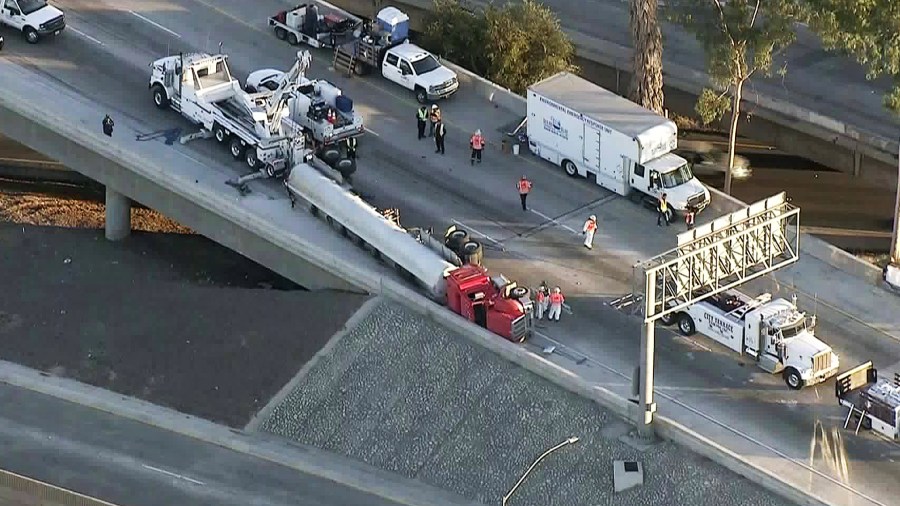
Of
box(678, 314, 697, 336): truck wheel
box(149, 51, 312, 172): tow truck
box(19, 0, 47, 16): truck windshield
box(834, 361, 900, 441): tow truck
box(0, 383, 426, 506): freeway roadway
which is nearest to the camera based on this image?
box(834, 361, 900, 441): tow truck

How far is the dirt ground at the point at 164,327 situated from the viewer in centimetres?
6406

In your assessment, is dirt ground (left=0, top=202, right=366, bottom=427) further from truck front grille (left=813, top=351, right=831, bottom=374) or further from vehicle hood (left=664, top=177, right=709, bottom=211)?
truck front grille (left=813, top=351, right=831, bottom=374)

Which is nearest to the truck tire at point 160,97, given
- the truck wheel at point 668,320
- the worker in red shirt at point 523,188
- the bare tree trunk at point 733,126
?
the worker in red shirt at point 523,188

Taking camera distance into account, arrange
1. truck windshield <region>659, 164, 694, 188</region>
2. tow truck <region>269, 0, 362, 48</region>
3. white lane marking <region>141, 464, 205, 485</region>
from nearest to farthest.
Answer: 1. white lane marking <region>141, 464, 205, 485</region>
2. truck windshield <region>659, 164, 694, 188</region>
3. tow truck <region>269, 0, 362, 48</region>

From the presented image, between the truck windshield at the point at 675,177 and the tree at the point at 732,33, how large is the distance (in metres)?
3.01

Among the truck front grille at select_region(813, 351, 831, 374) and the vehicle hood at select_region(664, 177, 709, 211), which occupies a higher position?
the vehicle hood at select_region(664, 177, 709, 211)

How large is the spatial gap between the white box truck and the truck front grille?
10.1 meters

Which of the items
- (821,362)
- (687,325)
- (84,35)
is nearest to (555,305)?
(687,325)

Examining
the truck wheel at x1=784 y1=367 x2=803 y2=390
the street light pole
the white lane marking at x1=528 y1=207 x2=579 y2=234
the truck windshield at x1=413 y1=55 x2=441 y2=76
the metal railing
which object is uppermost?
the truck windshield at x1=413 y1=55 x2=441 y2=76

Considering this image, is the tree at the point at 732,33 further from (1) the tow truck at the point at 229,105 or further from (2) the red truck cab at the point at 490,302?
(1) the tow truck at the point at 229,105

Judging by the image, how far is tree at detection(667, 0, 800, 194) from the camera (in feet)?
231

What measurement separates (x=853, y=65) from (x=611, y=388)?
88.9 feet

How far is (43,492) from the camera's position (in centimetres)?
5841

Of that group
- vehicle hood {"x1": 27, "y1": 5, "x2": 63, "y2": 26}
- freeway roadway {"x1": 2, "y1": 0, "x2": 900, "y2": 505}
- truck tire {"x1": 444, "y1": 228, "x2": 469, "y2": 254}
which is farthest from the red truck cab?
vehicle hood {"x1": 27, "y1": 5, "x2": 63, "y2": 26}
